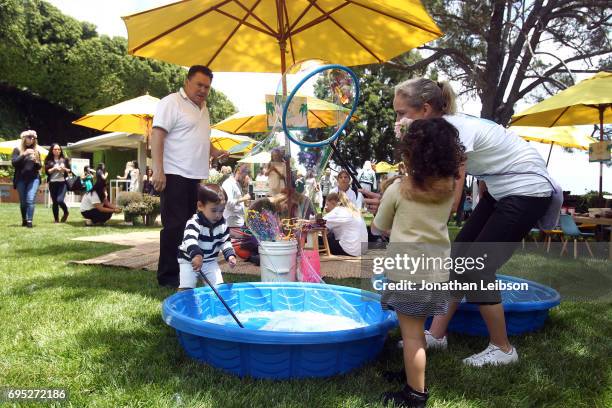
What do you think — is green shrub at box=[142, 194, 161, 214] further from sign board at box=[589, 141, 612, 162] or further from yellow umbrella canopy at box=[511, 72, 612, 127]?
sign board at box=[589, 141, 612, 162]

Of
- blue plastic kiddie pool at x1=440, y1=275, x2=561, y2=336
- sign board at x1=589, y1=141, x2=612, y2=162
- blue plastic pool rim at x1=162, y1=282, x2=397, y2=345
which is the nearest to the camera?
blue plastic pool rim at x1=162, y1=282, x2=397, y2=345

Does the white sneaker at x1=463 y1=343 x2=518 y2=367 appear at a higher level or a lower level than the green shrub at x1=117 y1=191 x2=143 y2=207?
lower

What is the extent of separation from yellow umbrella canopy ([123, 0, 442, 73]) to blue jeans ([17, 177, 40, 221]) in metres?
4.83

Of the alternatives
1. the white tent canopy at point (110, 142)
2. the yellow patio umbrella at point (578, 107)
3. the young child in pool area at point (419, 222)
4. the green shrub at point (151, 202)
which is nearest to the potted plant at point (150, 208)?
the green shrub at point (151, 202)

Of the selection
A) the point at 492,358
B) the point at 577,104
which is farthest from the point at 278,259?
the point at 577,104

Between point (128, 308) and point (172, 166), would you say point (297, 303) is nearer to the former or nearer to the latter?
point (128, 308)

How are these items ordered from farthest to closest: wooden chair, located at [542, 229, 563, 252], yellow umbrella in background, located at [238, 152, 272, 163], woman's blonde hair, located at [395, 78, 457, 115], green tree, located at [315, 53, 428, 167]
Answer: green tree, located at [315, 53, 428, 167]
wooden chair, located at [542, 229, 563, 252]
yellow umbrella in background, located at [238, 152, 272, 163]
woman's blonde hair, located at [395, 78, 457, 115]

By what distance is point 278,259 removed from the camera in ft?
11.5

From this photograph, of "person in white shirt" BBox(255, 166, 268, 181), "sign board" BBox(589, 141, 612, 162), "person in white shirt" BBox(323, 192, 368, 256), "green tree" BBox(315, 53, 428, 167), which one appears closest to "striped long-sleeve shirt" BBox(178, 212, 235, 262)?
"person in white shirt" BBox(255, 166, 268, 181)

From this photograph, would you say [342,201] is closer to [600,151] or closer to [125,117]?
[600,151]

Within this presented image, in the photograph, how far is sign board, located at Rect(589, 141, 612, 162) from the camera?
6.46 meters

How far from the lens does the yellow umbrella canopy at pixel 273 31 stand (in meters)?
3.77

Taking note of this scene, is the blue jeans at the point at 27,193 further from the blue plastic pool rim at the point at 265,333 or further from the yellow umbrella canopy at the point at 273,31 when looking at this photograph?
the blue plastic pool rim at the point at 265,333

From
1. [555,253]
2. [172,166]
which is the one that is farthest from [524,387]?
[555,253]
